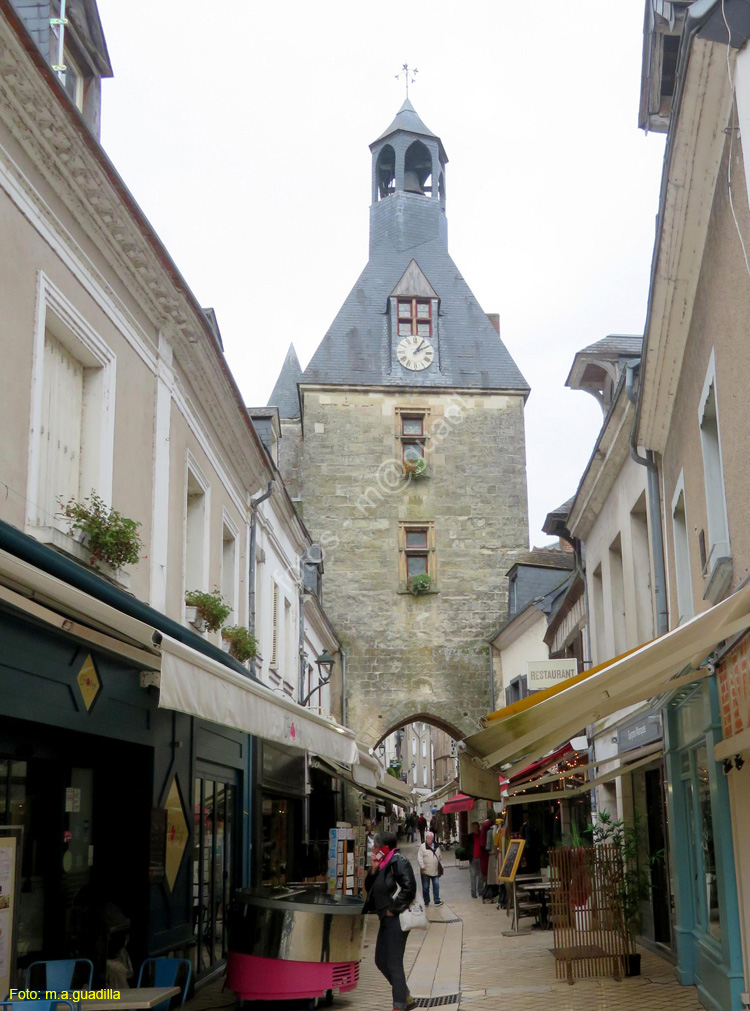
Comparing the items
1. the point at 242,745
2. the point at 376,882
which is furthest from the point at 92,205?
the point at 242,745

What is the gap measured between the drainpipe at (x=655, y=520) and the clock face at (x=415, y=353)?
2065 cm

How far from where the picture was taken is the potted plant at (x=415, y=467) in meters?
29.9

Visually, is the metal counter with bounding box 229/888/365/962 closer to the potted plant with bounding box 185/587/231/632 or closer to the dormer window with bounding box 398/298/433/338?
the potted plant with bounding box 185/587/231/632

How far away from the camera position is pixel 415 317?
106 ft

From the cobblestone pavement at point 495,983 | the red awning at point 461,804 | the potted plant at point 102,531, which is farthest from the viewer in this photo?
the red awning at point 461,804

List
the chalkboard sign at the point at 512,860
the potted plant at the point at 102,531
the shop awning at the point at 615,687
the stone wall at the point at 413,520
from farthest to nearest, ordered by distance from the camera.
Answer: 1. the stone wall at the point at 413,520
2. the chalkboard sign at the point at 512,860
3. the potted plant at the point at 102,531
4. the shop awning at the point at 615,687

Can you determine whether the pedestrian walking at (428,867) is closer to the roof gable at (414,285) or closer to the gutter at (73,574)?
the gutter at (73,574)

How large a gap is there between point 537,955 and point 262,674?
5524mm

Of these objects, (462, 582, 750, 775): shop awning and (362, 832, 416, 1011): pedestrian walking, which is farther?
(362, 832, 416, 1011): pedestrian walking

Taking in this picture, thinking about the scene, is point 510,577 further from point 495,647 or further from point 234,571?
point 234,571

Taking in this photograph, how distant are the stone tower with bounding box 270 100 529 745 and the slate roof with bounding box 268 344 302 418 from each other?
3.51m

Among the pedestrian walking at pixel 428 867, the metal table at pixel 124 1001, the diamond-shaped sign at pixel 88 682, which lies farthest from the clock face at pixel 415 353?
the metal table at pixel 124 1001

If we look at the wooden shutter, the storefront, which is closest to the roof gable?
the storefront

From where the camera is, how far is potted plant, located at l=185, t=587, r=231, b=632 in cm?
1077
